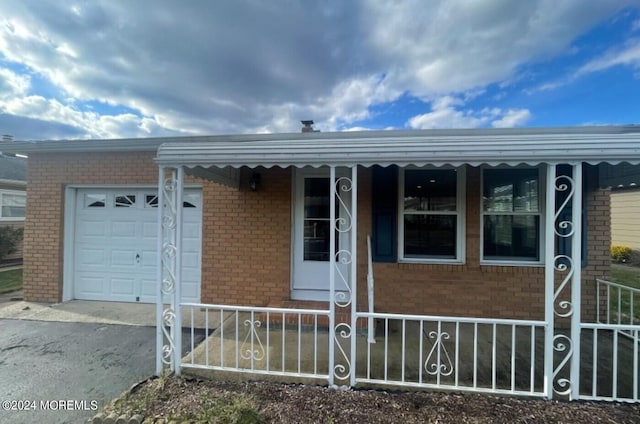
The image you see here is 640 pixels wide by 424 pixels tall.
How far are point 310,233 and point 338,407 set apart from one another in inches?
116

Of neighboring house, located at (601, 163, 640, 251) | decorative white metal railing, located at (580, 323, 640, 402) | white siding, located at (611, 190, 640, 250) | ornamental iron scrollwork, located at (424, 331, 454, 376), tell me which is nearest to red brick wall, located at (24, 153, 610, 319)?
decorative white metal railing, located at (580, 323, 640, 402)

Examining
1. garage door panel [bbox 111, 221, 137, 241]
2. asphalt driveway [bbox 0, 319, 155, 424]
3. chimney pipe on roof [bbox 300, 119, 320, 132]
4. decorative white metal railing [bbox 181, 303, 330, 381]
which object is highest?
chimney pipe on roof [bbox 300, 119, 320, 132]

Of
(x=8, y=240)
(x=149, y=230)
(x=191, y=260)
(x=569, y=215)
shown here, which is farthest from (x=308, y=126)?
(x=8, y=240)

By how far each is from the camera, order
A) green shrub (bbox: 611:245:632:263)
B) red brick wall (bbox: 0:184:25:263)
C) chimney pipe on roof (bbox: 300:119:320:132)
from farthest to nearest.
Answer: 1. green shrub (bbox: 611:245:632:263)
2. red brick wall (bbox: 0:184:25:263)
3. chimney pipe on roof (bbox: 300:119:320:132)

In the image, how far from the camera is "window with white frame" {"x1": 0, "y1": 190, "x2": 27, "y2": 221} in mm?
10125

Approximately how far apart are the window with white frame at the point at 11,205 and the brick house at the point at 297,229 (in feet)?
23.8

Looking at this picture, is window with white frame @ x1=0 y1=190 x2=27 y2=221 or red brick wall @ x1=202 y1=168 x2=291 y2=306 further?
window with white frame @ x1=0 y1=190 x2=27 y2=221

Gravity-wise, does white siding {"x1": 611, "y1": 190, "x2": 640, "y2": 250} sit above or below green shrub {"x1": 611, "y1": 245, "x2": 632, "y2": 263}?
above

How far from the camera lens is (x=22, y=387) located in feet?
9.48

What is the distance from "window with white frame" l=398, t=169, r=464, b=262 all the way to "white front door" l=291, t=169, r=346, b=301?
1.26m

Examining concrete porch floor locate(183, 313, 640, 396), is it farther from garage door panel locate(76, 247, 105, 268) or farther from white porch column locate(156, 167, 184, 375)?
garage door panel locate(76, 247, 105, 268)

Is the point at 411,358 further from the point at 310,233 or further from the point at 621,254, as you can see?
the point at 621,254

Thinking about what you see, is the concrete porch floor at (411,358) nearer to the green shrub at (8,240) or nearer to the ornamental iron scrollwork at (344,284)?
the ornamental iron scrollwork at (344,284)

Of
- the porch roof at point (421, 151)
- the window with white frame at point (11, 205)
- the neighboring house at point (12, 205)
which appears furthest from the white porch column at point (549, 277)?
the window with white frame at point (11, 205)
